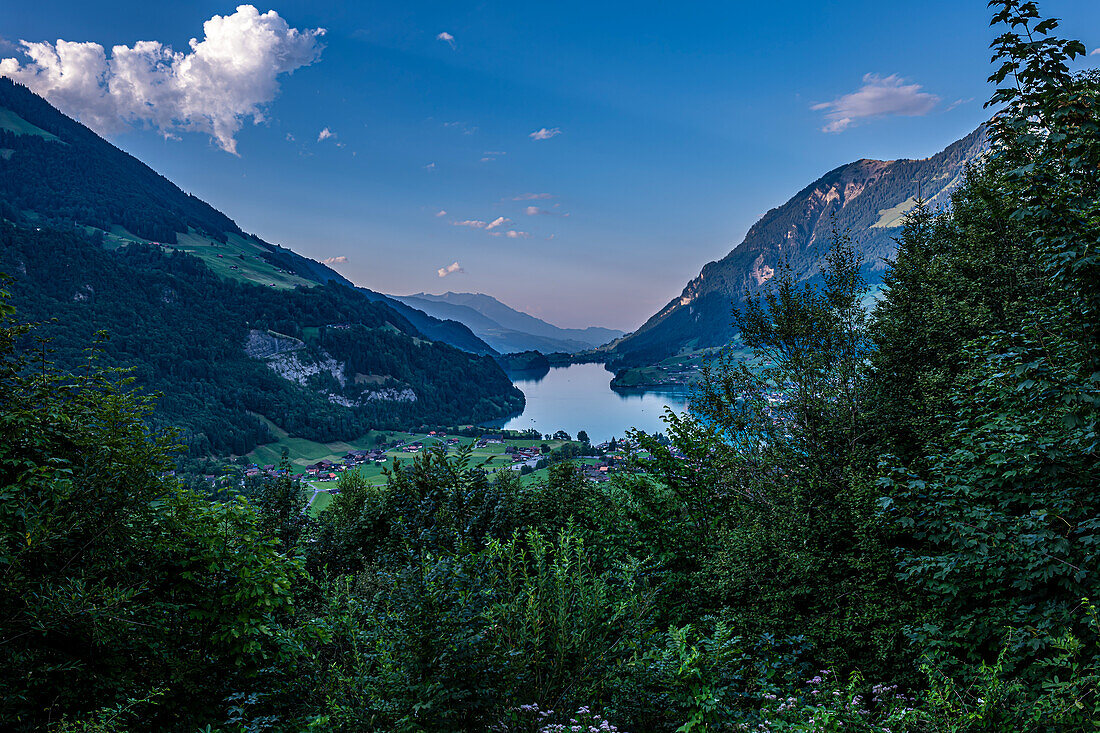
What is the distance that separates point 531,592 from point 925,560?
171 inches

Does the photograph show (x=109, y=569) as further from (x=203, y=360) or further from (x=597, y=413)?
(x=203, y=360)

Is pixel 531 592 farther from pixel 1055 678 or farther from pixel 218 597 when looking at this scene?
pixel 1055 678

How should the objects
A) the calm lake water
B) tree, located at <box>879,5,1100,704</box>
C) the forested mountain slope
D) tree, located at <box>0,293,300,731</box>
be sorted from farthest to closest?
the forested mountain slope, the calm lake water, tree, located at <box>879,5,1100,704</box>, tree, located at <box>0,293,300,731</box>

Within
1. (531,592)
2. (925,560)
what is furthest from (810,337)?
(531,592)

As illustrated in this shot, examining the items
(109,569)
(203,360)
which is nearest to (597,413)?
(109,569)

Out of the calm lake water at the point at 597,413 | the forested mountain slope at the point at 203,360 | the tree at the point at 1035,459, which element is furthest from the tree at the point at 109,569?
the forested mountain slope at the point at 203,360

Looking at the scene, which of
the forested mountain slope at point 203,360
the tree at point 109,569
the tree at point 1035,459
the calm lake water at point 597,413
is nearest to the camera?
the tree at point 109,569

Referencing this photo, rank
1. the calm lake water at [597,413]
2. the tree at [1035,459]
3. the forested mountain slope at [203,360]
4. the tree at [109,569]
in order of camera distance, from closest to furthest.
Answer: the tree at [109,569], the tree at [1035,459], the calm lake water at [597,413], the forested mountain slope at [203,360]

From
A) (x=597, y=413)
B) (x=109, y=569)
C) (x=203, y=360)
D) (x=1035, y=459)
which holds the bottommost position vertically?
(x=597, y=413)

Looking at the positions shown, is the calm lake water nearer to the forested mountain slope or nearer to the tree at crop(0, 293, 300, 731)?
the forested mountain slope

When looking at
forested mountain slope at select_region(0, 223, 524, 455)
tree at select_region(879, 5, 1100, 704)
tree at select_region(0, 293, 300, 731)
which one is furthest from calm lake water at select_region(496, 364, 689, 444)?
tree at select_region(0, 293, 300, 731)

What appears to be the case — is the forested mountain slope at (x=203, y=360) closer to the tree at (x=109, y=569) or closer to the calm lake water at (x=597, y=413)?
the calm lake water at (x=597, y=413)

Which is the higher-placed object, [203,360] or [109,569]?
[203,360]

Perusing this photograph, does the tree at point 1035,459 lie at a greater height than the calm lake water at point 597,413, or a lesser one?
greater
